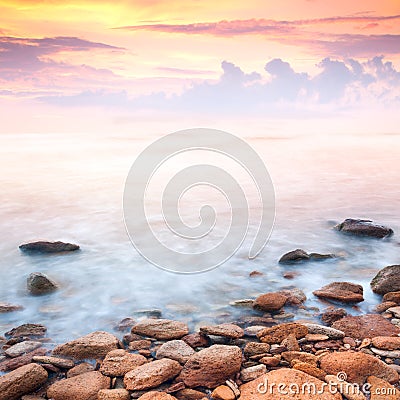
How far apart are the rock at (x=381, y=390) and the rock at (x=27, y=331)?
11.4 ft

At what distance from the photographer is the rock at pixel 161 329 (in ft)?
15.2

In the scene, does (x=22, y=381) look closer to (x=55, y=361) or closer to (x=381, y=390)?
(x=55, y=361)

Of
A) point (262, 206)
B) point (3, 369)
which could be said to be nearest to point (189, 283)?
point (3, 369)

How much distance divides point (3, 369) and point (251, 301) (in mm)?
2895

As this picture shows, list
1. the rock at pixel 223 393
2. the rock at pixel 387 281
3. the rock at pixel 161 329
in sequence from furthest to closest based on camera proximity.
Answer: the rock at pixel 387 281
the rock at pixel 161 329
the rock at pixel 223 393

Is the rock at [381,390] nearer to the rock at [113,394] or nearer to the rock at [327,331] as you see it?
the rock at [327,331]

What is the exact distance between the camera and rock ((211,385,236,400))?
3502 mm

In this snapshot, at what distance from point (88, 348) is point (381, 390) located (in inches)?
106

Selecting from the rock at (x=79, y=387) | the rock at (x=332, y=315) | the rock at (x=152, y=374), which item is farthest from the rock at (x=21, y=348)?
the rock at (x=332, y=315)

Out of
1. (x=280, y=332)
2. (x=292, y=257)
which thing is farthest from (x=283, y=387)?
(x=292, y=257)

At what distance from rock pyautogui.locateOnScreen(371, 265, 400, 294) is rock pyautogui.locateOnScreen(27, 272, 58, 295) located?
4.49m

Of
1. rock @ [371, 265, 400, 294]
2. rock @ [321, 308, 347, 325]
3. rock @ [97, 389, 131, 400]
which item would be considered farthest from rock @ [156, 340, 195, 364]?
rock @ [371, 265, 400, 294]

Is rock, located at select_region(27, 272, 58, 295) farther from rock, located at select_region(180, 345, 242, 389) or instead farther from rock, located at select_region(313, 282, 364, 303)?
rock, located at select_region(313, 282, 364, 303)

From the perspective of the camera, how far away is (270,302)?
5.33m
